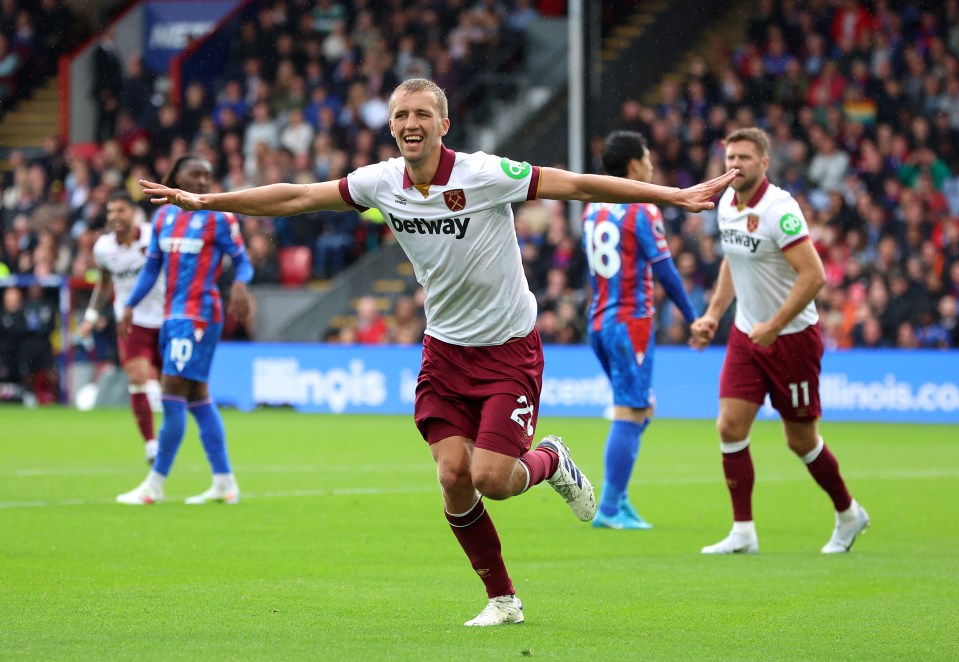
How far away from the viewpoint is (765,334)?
9195 mm

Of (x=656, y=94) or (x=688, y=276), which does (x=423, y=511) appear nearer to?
(x=688, y=276)

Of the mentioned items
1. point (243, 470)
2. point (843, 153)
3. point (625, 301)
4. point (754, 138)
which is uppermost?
point (843, 153)

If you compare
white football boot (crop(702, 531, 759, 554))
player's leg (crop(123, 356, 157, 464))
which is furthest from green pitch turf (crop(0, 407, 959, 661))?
player's leg (crop(123, 356, 157, 464))

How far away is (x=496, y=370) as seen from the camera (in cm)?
692

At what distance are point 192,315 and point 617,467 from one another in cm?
337

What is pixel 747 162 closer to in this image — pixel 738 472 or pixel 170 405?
pixel 738 472

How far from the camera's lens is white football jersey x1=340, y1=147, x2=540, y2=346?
676 cm

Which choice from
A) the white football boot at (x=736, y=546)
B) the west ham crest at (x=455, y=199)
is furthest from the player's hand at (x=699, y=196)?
the white football boot at (x=736, y=546)

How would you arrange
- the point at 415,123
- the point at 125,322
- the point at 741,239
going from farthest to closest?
the point at 125,322 → the point at 741,239 → the point at 415,123

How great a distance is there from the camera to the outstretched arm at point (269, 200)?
6.74m

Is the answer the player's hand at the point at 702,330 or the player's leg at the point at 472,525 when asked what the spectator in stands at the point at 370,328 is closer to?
the player's hand at the point at 702,330

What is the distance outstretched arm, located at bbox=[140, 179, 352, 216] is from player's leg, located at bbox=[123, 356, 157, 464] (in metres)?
7.13

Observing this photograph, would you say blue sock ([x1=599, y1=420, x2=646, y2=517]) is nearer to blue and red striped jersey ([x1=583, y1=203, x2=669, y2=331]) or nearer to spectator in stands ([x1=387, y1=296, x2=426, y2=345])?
blue and red striped jersey ([x1=583, y1=203, x2=669, y2=331])

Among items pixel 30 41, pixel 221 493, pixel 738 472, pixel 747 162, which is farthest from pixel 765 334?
pixel 30 41
